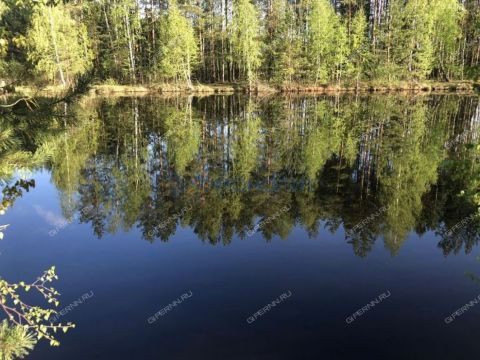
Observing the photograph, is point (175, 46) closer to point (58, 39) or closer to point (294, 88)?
point (58, 39)

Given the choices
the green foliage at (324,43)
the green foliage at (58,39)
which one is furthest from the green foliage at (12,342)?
the green foliage at (324,43)

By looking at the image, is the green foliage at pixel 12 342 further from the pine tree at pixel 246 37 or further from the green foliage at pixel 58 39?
the pine tree at pixel 246 37

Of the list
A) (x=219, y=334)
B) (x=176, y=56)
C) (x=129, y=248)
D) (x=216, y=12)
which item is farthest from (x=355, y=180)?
(x=216, y=12)

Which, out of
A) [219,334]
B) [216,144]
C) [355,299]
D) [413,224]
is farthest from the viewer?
[216,144]

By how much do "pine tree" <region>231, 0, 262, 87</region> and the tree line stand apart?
170 mm

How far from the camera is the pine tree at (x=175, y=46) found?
234 ft

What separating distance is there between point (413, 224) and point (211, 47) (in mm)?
71651

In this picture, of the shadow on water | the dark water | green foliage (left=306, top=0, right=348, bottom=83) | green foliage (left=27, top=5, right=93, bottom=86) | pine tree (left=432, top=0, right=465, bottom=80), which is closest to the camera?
the dark water

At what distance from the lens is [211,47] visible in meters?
81.4

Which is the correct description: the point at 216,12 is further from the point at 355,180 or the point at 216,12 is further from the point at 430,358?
the point at 430,358

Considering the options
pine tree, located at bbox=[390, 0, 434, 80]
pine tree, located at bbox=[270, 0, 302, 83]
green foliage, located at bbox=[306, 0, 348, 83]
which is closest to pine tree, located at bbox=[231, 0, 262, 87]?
pine tree, located at bbox=[270, 0, 302, 83]

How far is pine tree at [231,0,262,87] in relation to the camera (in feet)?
236

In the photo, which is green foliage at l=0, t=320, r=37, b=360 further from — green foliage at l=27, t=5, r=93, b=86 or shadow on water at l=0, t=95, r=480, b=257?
green foliage at l=27, t=5, r=93, b=86

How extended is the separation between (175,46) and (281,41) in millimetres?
19033
